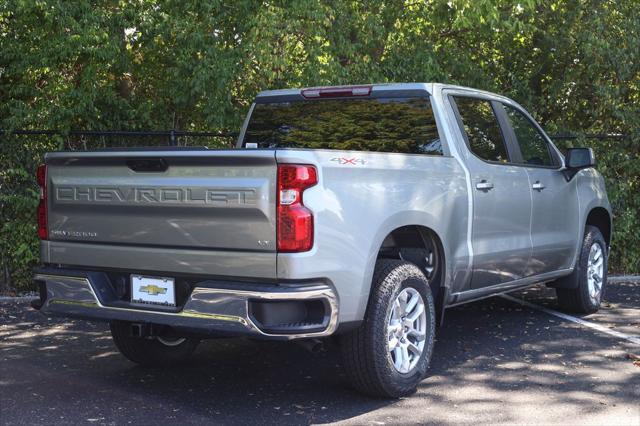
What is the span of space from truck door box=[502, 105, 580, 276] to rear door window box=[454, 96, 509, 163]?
240 mm

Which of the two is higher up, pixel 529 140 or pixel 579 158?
pixel 529 140

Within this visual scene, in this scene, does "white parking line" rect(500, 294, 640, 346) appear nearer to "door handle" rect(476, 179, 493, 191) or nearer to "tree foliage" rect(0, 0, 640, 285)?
"door handle" rect(476, 179, 493, 191)

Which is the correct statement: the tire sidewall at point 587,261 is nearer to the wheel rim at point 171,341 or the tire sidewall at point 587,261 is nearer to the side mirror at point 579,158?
the side mirror at point 579,158

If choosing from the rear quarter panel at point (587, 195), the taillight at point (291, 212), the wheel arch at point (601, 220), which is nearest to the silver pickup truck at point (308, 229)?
the taillight at point (291, 212)

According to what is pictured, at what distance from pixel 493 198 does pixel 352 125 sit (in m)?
1.15

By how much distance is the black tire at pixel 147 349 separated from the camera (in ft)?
20.6

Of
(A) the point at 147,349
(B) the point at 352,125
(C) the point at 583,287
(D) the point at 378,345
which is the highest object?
(B) the point at 352,125

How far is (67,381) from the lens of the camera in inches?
236

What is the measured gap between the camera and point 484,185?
643 centimetres

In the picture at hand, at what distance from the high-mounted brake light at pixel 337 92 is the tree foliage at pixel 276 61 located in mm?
2895

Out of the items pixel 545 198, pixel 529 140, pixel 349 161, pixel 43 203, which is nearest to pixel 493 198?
pixel 545 198

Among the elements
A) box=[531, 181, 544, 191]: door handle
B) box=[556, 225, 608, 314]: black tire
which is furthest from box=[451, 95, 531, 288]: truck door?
box=[556, 225, 608, 314]: black tire

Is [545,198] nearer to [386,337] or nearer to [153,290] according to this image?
[386,337]

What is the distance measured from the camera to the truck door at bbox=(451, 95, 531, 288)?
639 centimetres
